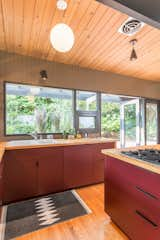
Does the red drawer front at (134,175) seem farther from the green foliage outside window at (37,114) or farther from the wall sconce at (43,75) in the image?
the wall sconce at (43,75)

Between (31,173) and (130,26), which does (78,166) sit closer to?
(31,173)

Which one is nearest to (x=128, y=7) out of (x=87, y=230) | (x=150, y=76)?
(x=87, y=230)

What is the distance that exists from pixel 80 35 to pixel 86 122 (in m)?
1.82

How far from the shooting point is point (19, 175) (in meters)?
2.20

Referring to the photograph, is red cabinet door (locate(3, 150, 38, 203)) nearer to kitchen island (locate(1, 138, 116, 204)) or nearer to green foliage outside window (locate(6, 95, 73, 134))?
kitchen island (locate(1, 138, 116, 204))

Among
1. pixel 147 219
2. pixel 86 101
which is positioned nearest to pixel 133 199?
pixel 147 219

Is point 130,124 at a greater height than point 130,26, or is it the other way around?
point 130,26

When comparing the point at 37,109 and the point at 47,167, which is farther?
the point at 37,109

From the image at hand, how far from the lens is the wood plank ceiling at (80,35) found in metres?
1.98

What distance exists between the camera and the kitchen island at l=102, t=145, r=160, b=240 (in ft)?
3.89

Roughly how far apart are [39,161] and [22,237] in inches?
37.9

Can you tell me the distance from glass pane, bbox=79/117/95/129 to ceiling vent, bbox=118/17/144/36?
187cm

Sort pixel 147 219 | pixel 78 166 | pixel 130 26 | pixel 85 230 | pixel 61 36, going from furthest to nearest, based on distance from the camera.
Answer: pixel 78 166 → pixel 130 26 → pixel 85 230 → pixel 61 36 → pixel 147 219

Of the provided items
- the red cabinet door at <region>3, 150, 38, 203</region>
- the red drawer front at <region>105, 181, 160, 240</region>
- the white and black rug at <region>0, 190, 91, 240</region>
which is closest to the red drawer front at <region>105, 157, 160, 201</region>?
the red drawer front at <region>105, 181, 160, 240</region>
